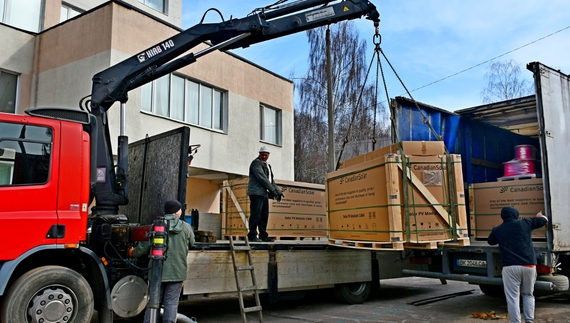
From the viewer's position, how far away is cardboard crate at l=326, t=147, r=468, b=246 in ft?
20.6

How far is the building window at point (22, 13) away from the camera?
13.2m

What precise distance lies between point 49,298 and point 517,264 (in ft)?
18.0

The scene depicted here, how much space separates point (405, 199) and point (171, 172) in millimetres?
3039

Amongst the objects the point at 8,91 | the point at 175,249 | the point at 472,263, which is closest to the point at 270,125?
the point at 8,91

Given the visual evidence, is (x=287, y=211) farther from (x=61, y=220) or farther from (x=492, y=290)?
(x=61, y=220)

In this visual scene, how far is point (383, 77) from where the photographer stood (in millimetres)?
7332

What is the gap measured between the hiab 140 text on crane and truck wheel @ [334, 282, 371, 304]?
11.9 feet

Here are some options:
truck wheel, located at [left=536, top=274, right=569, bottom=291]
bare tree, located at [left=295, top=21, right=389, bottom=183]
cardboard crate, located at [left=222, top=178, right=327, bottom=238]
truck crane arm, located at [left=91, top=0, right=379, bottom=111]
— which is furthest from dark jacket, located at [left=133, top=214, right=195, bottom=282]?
bare tree, located at [left=295, top=21, right=389, bottom=183]

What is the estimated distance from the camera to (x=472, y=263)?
7234 millimetres

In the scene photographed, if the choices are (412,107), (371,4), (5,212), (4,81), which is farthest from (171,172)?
(4,81)

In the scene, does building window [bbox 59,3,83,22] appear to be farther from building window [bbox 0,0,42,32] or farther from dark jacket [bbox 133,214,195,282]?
dark jacket [bbox 133,214,195,282]

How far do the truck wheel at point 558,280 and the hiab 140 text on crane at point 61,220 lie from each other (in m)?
5.10

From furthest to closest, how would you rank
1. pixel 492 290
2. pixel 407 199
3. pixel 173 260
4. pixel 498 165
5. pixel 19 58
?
pixel 19 58 → pixel 498 165 → pixel 492 290 → pixel 407 199 → pixel 173 260

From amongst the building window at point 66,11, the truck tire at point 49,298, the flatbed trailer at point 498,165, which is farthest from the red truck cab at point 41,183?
the building window at point 66,11
